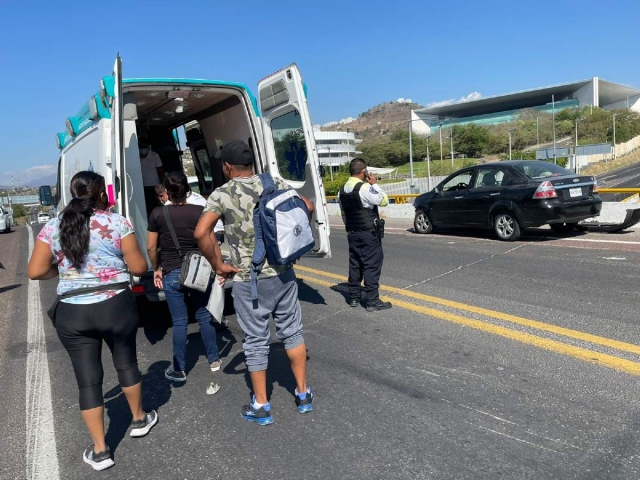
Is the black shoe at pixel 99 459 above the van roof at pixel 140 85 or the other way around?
the other way around

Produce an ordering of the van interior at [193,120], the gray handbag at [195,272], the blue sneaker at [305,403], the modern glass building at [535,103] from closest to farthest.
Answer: the blue sneaker at [305,403], the gray handbag at [195,272], the van interior at [193,120], the modern glass building at [535,103]

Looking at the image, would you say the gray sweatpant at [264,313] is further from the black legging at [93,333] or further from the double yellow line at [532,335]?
the double yellow line at [532,335]

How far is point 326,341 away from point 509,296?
2360 millimetres

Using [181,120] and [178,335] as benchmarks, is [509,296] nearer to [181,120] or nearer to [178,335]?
[178,335]

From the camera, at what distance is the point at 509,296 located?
582 centimetres

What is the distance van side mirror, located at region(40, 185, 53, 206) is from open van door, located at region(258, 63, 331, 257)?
19.5ft

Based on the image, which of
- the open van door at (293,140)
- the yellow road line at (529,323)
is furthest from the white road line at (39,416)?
the yellow road line at (529,323)

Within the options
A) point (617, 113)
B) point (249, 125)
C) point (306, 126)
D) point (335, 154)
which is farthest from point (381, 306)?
point (335, 154)

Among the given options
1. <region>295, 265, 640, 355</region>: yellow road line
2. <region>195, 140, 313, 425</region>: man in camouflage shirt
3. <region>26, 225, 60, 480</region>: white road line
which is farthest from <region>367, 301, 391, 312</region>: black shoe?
<region>26, 225, 60, 480</region>: white road line

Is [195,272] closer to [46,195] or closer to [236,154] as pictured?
[236,154]

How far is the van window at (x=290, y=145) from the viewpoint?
5.53 meters

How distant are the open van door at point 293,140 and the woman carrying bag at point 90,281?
263 centimetres

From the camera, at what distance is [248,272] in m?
3.28

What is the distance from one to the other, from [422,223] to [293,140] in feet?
23.7
